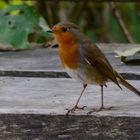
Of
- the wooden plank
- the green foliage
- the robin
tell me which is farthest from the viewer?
the green foliage

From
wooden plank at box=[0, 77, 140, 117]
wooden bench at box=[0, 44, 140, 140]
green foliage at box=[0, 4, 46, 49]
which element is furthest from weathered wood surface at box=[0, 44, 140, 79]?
green foliage at box=[0, 4, 46, 49]

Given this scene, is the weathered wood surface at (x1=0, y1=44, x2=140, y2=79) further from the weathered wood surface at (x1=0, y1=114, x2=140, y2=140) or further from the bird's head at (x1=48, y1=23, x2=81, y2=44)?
the weathered wood surface at (x1=0, y1=114, x2=140, y2=140)

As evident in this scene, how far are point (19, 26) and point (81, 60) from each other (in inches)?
64.8

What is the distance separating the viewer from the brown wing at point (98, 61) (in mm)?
2947

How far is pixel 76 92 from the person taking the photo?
2.91 meters

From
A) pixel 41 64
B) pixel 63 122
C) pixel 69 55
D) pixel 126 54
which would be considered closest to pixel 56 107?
pixel 63 122

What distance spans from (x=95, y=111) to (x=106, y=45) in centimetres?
203

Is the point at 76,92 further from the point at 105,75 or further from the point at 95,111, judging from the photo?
the point at 95,111

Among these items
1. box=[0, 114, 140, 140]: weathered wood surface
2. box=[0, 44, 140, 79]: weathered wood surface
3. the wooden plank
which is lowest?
box=[0, 114, 140, 140]: weathered wood surface

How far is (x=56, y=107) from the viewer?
253cm

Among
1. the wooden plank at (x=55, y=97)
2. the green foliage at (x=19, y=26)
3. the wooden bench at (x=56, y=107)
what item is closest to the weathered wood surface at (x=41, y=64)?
the wooden bench at (x=56, y=107)

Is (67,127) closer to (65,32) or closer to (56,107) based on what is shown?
(56,107)

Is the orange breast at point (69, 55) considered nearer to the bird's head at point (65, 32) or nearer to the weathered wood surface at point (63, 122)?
the bird's head at point (65, 32)

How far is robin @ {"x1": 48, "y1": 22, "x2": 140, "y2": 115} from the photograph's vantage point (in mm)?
2920
